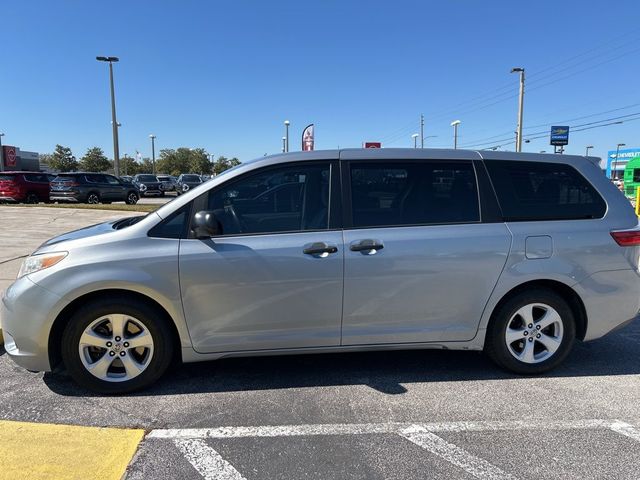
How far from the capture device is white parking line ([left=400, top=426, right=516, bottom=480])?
2613 millimetres

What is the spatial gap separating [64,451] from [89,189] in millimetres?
22632

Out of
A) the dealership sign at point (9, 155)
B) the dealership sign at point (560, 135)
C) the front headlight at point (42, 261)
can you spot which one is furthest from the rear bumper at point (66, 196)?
the dealership sign at point (560, 135)

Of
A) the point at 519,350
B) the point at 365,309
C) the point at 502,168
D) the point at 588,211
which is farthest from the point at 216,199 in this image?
the point at 588,211

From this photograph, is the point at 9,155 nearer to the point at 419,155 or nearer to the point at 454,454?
the point at 419,155

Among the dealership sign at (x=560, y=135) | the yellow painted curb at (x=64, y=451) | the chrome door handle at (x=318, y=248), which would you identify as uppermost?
the dealership sign at (x=560, y=135)

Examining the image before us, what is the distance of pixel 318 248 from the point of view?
3.47 metres

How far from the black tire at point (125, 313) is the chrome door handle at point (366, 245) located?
148cm

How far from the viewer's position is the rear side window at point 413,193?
3.66 metres

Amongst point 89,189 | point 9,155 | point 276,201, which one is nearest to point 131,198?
point 89,189

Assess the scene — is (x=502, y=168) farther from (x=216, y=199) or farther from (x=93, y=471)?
(x=93, y=471)

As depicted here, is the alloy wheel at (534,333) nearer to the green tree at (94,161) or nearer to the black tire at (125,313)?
the black tire at (125,313)

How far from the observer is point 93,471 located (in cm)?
262

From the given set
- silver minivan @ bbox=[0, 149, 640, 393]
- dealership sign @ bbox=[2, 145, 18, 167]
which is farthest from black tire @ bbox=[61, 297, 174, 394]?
dealership sign @ bbox=[2, 145, 18, 167]

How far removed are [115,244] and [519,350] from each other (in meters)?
3.22
